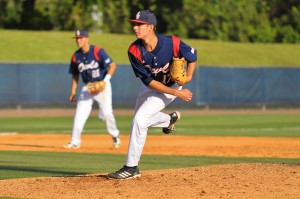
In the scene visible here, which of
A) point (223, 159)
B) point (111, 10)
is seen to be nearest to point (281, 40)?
point (111, 10)

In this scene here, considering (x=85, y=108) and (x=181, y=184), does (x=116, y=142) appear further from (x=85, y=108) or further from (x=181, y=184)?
(x=181, y=184)

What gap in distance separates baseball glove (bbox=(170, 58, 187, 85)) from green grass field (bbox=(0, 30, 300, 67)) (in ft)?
93.7

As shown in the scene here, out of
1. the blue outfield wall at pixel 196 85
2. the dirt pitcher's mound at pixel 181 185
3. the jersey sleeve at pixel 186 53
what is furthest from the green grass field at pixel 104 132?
the blue outfield wall at pixel 196 85

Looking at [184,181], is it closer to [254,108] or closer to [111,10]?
[254,108]

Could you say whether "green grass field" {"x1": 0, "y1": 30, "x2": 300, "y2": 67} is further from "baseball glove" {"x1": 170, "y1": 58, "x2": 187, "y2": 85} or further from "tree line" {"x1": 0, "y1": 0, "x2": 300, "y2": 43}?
"baseball glove" {"x1": 170, "y1": 58, "x2": 187, "y2": 85}

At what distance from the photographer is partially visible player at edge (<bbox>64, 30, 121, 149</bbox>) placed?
15830 millimetres

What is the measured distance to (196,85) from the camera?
3444 centimetres

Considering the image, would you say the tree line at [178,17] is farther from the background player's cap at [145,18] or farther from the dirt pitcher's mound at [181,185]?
the background player's cap at [145,18]

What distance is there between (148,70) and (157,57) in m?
0.20

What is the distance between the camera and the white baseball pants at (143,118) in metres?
9.61

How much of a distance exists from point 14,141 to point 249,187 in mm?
10047

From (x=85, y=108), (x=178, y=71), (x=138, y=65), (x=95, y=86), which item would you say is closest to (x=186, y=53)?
(x=178, y=71)

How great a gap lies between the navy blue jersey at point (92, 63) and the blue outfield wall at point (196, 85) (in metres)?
16.3

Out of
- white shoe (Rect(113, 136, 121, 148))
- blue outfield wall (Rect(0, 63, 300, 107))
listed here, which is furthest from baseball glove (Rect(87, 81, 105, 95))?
blue outfield wall (Rect(0, 63, 300, 107))
